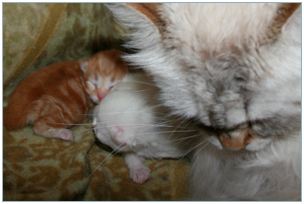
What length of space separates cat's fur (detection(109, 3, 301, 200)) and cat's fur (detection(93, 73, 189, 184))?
0.92 feet

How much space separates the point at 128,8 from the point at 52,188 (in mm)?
726

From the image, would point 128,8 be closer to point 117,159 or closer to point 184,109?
point 184,109

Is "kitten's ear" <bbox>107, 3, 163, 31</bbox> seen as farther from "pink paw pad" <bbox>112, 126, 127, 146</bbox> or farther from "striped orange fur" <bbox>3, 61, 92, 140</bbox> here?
"striped orange fur" <bbox>3, 61, 92, 140</bbox>

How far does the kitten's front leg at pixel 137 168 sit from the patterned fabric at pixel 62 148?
24mm

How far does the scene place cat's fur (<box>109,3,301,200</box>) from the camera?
65cm

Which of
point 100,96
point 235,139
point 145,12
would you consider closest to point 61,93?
point 100,96

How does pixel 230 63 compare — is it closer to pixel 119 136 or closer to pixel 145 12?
pixel 145 12

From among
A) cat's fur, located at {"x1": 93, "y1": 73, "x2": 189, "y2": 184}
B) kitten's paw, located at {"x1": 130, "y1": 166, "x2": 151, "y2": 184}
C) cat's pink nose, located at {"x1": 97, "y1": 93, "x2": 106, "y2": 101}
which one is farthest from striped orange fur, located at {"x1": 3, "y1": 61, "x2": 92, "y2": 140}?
kitten's paw, located at {"x1": 130, "y1": 166, "x2": 151, "y2": 184}

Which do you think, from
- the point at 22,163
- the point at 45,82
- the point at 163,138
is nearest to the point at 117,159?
the point at 163,138

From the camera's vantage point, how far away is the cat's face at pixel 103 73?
1475 mm

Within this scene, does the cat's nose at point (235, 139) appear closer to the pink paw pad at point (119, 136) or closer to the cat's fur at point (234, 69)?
the cat's fur at point (234, 69)

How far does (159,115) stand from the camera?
1.09 meters

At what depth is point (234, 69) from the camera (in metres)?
0.67

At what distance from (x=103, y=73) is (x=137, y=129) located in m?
0.49
